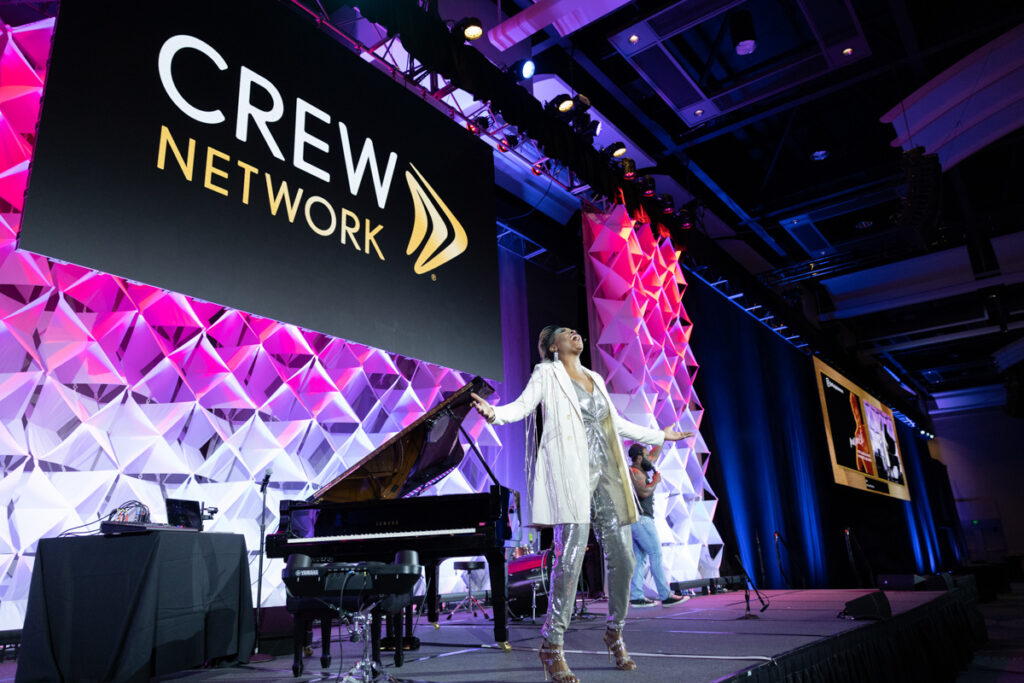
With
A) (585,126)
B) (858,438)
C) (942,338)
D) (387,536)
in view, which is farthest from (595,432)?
(942,338)

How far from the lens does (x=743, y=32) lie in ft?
20.5

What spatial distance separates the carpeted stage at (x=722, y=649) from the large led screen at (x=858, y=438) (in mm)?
6864

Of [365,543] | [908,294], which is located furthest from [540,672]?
[908,294]

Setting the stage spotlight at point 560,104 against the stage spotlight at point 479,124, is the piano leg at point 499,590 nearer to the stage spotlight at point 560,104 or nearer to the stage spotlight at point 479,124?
the stage spotlight at point 479,124

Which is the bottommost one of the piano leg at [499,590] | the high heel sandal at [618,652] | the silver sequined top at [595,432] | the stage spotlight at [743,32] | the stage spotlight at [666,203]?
the high heel sandal at [618,652]

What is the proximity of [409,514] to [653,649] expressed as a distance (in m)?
1.40

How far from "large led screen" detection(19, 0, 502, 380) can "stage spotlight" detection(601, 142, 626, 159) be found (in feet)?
5.98

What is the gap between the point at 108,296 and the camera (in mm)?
4496

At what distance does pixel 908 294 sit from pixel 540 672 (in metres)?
11.7

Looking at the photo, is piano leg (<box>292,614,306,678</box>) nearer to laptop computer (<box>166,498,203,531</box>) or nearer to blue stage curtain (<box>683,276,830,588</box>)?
laptop computer (<box>166,498,203,531</box>)

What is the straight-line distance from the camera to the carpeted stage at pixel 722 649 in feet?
8.74

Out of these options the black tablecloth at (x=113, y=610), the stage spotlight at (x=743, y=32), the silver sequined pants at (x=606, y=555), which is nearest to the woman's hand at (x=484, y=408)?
the silver sequined pants at (x=606, y=555)

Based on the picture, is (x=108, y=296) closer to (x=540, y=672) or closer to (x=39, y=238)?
(x=39, y=238)

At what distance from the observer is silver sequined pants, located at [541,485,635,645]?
2.64 metres
